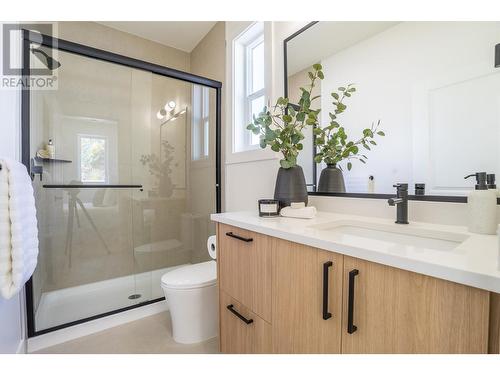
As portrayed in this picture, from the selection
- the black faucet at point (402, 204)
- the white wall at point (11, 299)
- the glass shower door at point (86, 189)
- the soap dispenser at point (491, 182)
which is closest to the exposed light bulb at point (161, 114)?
the glass shower door at point (86, 189)

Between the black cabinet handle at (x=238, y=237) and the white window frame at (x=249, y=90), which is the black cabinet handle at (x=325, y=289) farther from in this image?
the white window frame at (x=249, y=90)

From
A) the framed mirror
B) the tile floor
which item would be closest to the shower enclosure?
the tile floor

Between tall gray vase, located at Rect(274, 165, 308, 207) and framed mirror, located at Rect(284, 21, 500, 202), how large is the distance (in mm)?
188

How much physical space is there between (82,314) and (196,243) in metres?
1.03

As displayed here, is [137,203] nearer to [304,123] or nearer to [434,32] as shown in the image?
[304,123]

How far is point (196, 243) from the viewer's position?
2.46 metres

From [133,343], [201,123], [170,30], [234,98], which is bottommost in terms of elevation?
[133,343]

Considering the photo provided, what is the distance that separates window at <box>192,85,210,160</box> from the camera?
7.60 ft

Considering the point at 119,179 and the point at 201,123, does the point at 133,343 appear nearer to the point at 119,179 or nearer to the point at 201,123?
the point at 119,179

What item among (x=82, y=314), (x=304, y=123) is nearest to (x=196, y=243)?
(x=82, y=314)

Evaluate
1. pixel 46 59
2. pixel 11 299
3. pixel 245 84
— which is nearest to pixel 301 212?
pixel 245 84

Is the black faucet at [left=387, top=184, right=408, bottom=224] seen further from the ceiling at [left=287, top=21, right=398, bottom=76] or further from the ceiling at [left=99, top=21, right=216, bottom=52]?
the ceiling at [left=99, top=21, right=216, bottom=52]

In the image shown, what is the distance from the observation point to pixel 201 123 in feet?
7.91

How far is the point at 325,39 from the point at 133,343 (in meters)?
2.17
